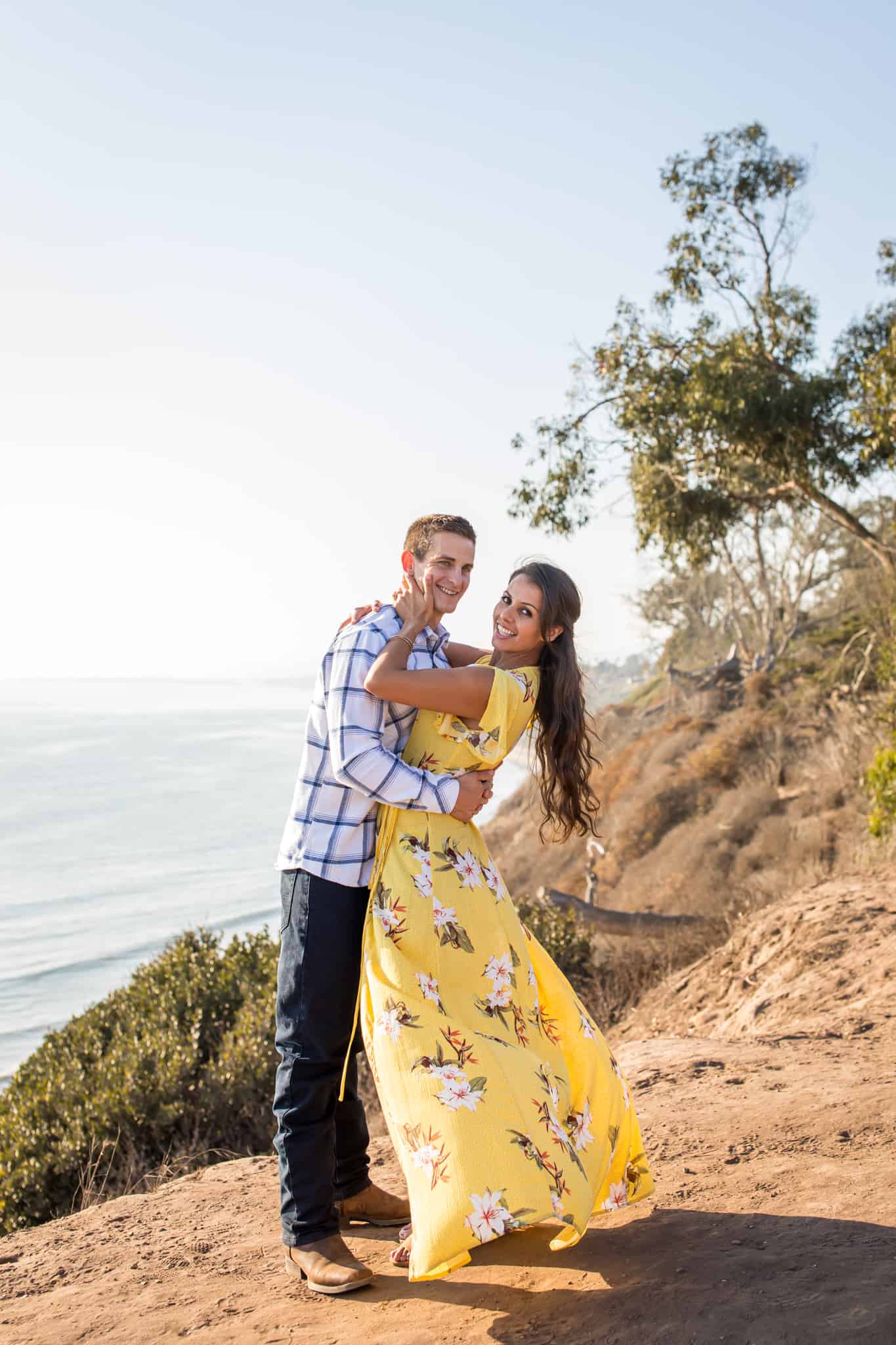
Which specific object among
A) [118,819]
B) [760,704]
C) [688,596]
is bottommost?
[118,819]

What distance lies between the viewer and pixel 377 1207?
152 inches

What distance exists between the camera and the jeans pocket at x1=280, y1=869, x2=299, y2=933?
3.38m

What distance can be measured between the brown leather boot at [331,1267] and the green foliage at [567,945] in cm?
641

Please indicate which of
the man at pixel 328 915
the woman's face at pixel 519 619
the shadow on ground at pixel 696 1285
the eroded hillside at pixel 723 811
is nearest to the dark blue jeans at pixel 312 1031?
the man at pixel 328 915

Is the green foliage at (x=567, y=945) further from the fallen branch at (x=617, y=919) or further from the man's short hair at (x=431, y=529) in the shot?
the man's short hair at (x=431, y=529)

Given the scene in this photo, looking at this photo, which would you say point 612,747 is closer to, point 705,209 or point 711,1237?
point 705,209

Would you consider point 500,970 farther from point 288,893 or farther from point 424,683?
point 424,683

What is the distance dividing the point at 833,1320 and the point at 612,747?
30.3 m

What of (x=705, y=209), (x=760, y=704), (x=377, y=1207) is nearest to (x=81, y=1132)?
(x=377, y=1207)

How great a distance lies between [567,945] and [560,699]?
22.4ft

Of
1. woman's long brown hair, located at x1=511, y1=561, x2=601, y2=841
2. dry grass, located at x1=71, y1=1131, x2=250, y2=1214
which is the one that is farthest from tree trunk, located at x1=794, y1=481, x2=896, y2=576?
woman's long brown hair, located at x1=511, y1=561, x2=601, y2=841

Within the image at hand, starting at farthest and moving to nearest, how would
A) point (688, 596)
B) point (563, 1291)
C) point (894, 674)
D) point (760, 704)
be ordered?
point (688, 596) → point (760, 704) → point (894, 674) → point (563, 1291)

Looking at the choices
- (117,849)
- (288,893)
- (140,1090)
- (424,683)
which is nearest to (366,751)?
(424,683)

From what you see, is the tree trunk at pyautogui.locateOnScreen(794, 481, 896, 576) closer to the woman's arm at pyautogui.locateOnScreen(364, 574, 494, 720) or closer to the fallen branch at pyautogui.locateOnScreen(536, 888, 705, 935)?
the fallen branch at pyautogui.locateOnScreen(536, 888, 705, 935)
